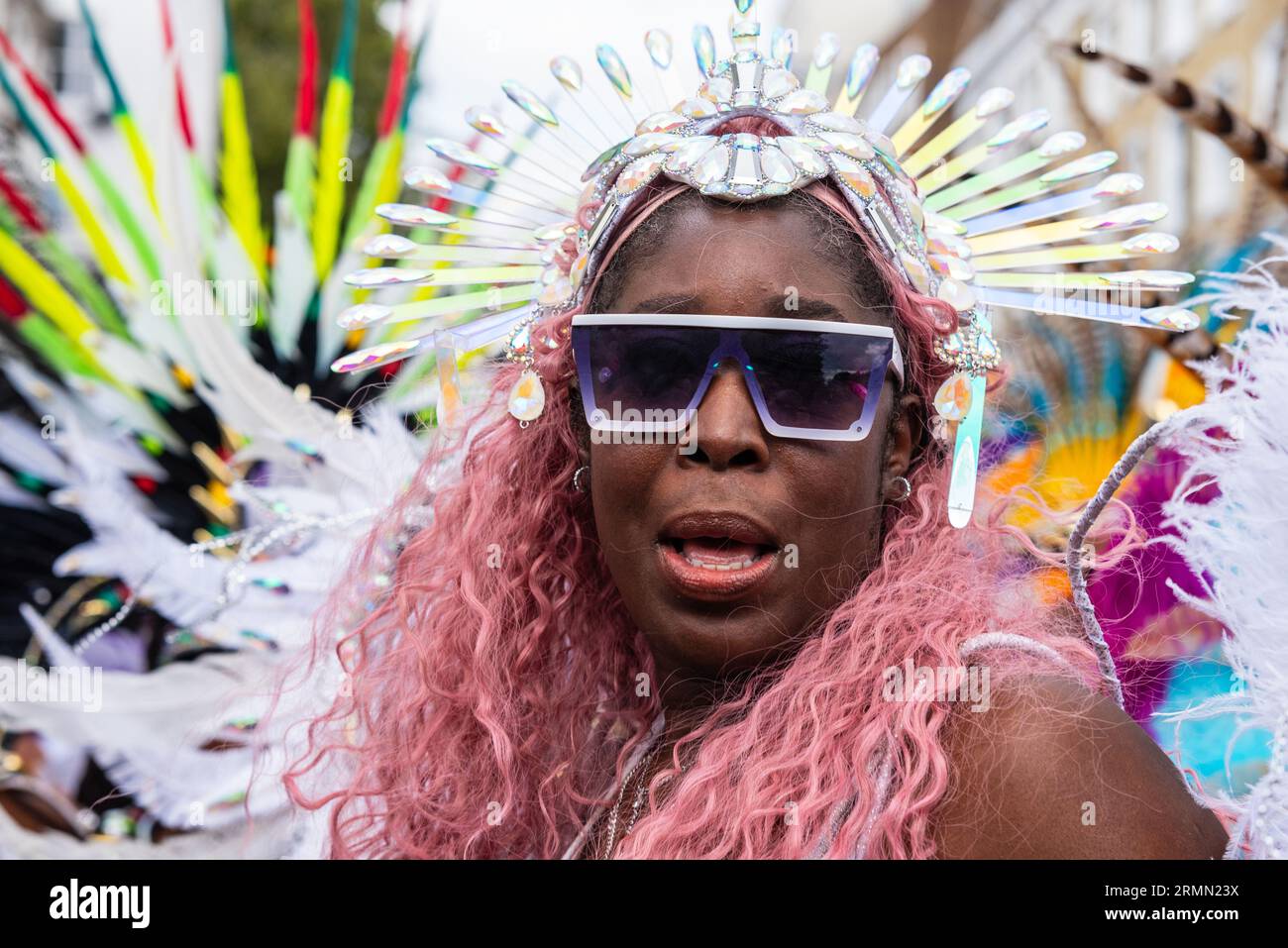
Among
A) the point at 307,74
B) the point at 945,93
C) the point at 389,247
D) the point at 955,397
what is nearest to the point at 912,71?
the point at 945,93

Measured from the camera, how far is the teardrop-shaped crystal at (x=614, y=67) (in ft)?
7.28

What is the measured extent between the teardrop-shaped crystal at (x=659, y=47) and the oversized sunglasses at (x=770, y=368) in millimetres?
620

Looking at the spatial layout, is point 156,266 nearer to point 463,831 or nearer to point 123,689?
point 123,689

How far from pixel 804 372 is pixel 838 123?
0.47 m

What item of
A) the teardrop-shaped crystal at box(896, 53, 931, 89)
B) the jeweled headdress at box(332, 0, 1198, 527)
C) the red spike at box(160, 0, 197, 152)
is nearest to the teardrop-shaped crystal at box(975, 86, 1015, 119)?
the jeweled headdress at box(332, 0, 1198, 527)

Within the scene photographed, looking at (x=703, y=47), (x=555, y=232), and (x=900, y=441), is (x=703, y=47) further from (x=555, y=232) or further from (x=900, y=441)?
(x=900, y=441)

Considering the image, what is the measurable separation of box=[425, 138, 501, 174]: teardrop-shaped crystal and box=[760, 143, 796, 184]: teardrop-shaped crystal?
0.61m

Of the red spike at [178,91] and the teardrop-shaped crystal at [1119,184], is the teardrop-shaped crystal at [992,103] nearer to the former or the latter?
the teardrop-shaped crystal at [1119,184]

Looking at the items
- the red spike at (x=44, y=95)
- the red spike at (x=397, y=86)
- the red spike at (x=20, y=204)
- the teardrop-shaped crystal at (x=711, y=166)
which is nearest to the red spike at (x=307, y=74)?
the red spike at (x=397, y=86)

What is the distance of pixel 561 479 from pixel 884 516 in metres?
0.60

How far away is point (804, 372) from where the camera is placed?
1.75 meters

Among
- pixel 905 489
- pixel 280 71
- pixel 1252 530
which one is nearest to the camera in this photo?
pixel 1252 530

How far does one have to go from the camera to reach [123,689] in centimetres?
321
